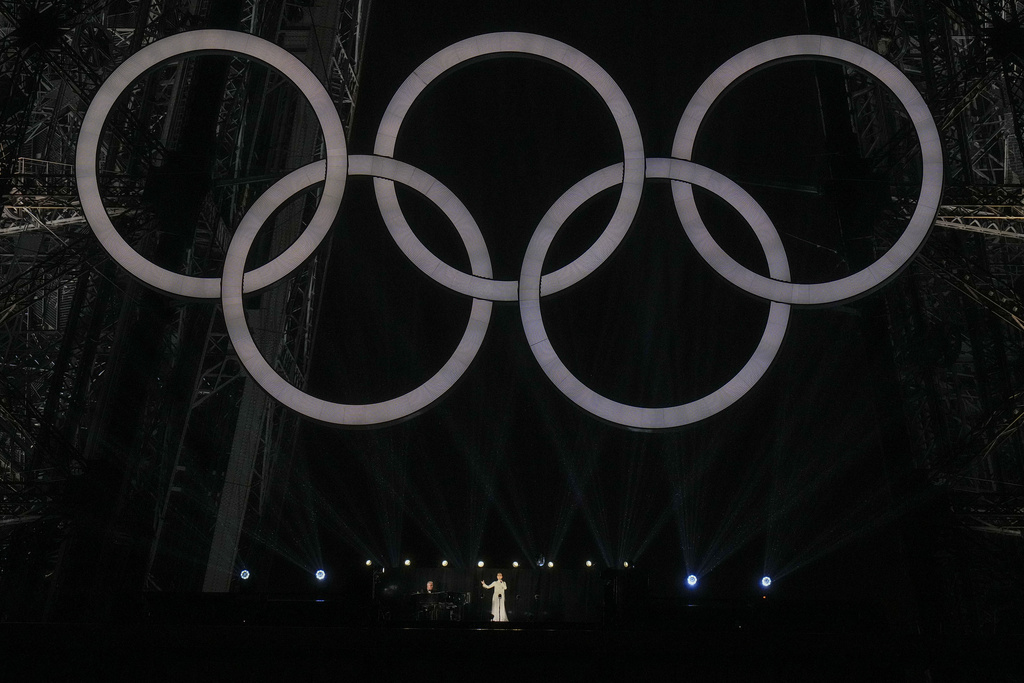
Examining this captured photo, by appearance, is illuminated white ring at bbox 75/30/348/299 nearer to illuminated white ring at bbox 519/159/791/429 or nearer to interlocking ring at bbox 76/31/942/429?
interlocking ring at bbox 76/31/942/429

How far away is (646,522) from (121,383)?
58.1 feet

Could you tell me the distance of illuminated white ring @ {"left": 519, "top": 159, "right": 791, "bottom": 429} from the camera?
14039 mm

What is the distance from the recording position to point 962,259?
17016 mm

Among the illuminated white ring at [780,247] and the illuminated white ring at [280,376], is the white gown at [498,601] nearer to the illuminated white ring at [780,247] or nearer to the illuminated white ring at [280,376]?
the illuminated white ring at [280,376]

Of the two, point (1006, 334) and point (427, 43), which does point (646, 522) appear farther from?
point (427, 43)

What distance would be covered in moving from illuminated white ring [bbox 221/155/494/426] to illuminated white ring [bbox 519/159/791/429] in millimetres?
1210

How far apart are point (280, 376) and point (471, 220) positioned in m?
4.58

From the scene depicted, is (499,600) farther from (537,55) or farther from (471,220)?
(537,55)

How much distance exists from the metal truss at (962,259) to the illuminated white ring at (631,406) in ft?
12.8

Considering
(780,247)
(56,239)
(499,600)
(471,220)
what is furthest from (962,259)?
(56,239)

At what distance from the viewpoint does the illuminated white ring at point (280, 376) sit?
1416cm

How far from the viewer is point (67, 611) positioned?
14477 mm

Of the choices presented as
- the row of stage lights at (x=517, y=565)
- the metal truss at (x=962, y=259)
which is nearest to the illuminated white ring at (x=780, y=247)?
the metal truss at (x=962, y=259)

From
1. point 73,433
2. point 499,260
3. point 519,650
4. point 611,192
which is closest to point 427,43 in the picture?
point 499,260
